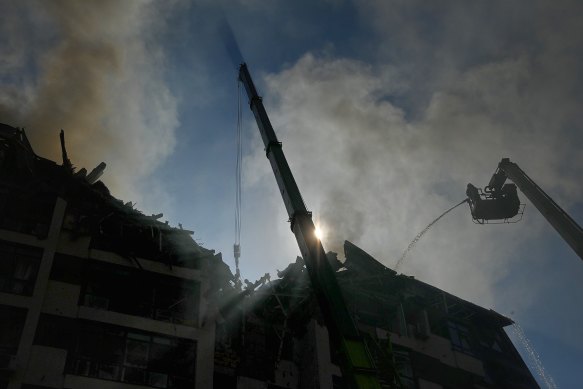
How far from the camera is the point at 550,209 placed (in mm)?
29203

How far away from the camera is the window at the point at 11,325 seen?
2361 centimetres

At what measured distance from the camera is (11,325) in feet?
79.1

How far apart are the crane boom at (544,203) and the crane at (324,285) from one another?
50.5ft

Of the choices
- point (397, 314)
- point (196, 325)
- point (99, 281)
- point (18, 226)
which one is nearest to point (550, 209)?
point (397, 314)

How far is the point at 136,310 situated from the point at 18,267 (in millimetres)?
6343

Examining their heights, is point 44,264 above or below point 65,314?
above

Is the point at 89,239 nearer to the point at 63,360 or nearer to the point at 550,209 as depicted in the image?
the point at 63,360

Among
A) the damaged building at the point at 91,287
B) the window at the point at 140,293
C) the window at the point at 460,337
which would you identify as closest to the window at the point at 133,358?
the damaged building at the point at 91,287

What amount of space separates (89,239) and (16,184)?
16.8ft

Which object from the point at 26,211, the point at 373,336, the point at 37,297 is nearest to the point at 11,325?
the point at 37,297

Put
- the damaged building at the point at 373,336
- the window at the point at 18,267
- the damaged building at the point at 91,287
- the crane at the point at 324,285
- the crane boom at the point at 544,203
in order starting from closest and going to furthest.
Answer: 1. the crane at the point at 324,285
2. the damaged building at the point at 91,287
3. the window at the point at 18,267
4. the crane boom at the point at 544,203
5. the damaged building at the point at 373,336

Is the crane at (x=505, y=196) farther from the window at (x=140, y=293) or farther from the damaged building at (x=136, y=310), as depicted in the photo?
the window at (x=140, y=293)

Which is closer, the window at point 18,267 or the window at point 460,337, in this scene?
the window at point 18,267

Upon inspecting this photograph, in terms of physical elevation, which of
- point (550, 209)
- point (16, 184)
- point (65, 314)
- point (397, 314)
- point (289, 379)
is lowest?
point (289, 379)
